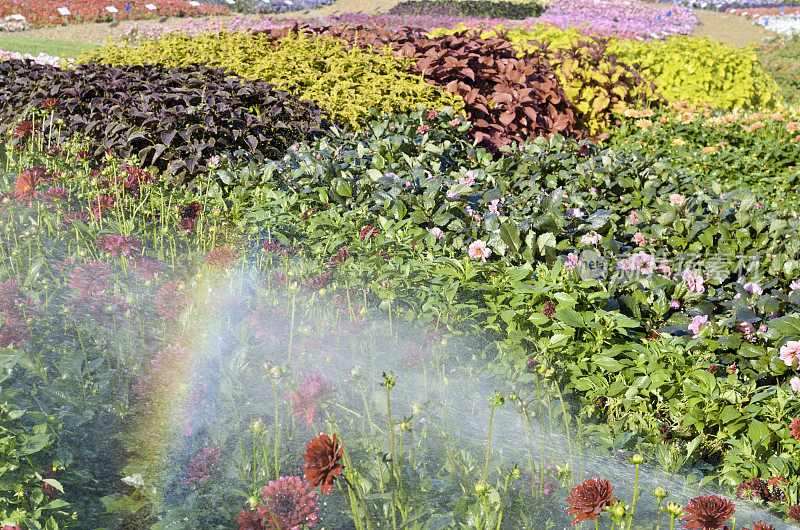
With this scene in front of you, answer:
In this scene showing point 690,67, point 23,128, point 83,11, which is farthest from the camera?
point 83,11

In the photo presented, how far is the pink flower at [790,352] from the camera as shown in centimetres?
249

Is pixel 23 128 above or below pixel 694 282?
above

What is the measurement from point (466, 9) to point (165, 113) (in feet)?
52.5

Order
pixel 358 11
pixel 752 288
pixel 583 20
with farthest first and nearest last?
pixel 358 11 < pixel 583 20 < pixel 752 288

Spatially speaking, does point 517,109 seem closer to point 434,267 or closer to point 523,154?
point 523,154

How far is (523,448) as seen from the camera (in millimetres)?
2441

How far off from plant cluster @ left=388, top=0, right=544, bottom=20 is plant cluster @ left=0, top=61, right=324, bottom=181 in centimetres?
1381

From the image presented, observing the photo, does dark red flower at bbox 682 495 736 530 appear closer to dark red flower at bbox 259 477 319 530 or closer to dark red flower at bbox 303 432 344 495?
dark red flower at bbox 303 432 344 495

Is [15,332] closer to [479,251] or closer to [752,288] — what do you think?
[479,251]

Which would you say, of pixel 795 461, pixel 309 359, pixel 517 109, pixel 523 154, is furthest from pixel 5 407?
pixel 517 109

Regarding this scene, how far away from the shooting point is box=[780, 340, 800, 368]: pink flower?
249 centimetres

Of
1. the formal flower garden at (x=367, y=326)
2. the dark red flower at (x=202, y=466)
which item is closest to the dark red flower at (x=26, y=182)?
the formal flower garden at (x=367, y=326)

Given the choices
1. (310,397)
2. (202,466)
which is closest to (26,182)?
(202,466)

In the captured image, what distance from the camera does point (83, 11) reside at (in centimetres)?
1553
